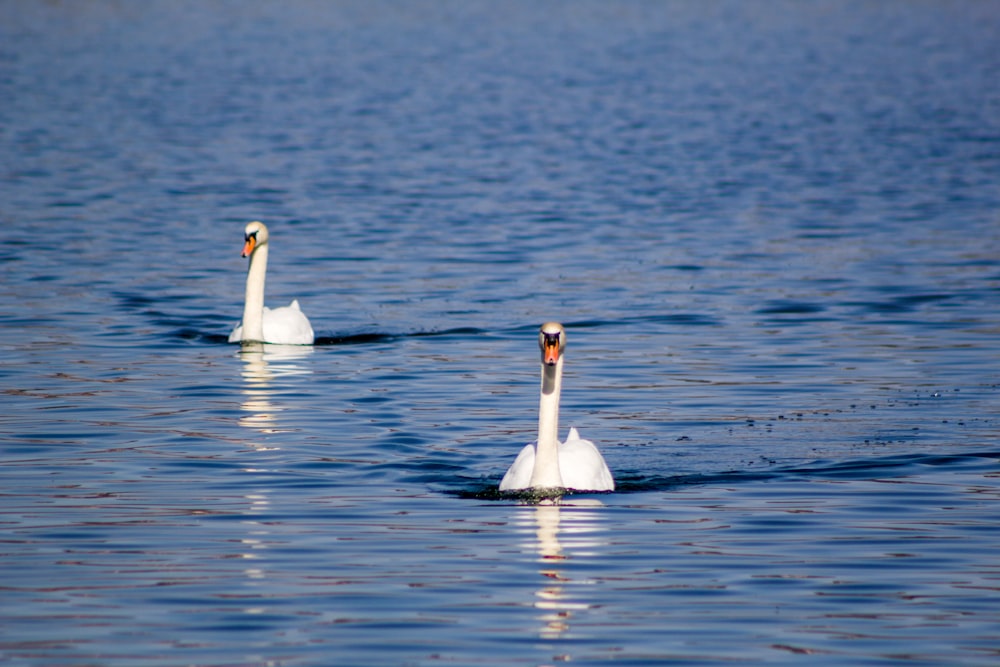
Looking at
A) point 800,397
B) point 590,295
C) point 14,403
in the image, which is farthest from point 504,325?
point 14,403

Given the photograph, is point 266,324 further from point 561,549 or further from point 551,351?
point 561,549

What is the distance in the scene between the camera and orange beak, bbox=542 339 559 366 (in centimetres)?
1320

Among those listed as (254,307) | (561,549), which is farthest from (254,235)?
(561,549)

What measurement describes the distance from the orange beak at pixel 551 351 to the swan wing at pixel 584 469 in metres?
0.73

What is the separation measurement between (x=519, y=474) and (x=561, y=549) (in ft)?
5.92

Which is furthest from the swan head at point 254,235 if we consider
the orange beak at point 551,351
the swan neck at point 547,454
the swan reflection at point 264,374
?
the swan neck at point 547,454

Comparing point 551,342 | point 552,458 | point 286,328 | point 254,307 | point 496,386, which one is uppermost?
point 254,307

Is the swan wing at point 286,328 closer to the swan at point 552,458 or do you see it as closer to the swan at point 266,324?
the swan at point 266,324

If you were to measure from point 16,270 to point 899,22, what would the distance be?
239ft

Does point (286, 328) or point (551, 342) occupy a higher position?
point (286, 328)

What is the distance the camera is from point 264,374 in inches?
736

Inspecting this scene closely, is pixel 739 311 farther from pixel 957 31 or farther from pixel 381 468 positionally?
pixel 957 31

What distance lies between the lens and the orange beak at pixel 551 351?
1320 centimetres

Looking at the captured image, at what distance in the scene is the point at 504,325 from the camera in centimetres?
2144
